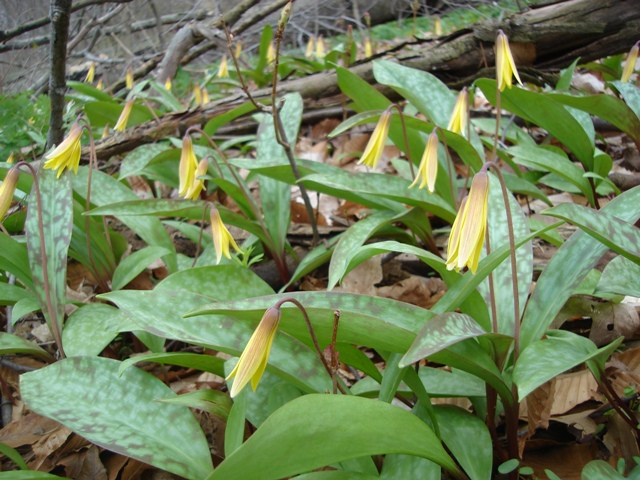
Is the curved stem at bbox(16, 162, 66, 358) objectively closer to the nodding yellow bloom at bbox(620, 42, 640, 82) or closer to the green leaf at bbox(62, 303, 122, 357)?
the green leaf at bbox(62, 303, 122, 357)

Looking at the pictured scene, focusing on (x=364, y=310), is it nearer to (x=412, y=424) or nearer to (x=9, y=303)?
(x=412, y=424)

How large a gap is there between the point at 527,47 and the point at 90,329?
2.50 metres

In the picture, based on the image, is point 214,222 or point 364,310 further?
point 214,222

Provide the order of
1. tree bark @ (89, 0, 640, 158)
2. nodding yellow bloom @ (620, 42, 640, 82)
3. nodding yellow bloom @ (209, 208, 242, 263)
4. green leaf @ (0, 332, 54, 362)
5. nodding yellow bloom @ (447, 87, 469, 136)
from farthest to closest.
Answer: tree bark @ (89, 0, 640, 158) < nodding yellow bloom @ (620, 42, 640, 82) < nodding yellow bloom @ (447, 87, 469, 136) < nodding yellow bloom @ (209, 208, 242, 263) < green leaf @ (0, 332, 54, 362)

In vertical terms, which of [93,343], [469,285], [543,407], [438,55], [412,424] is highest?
[438,55]

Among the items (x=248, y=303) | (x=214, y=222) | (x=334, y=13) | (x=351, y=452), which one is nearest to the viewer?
(x=351, y=452)

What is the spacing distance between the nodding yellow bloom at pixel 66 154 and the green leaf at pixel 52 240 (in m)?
0.05

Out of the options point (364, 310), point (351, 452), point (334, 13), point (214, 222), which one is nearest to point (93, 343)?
point (214, 222)

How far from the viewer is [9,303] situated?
1.81m

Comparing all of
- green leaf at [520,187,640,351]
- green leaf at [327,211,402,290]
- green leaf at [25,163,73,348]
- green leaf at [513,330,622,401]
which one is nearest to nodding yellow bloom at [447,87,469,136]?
green leaf at [327,211,402,290]

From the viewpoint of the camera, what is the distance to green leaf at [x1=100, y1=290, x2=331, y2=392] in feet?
3.60

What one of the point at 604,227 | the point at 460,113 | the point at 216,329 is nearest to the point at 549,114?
the point at 460,113

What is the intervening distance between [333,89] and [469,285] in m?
2.44

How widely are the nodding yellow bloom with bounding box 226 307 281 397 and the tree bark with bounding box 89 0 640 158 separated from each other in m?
2.31
